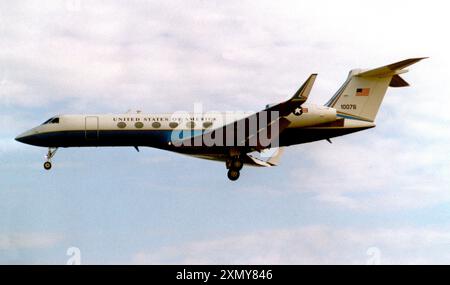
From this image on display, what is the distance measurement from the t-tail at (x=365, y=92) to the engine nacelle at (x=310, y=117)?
144 centimetres

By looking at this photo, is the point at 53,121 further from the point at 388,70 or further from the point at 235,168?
the point at 388,70

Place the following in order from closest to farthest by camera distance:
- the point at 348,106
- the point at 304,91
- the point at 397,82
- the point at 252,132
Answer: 1. the point at 304,91
2. the point at 252,132
3. the point at 348,106
4. the point at 397,82

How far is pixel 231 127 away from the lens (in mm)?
37969

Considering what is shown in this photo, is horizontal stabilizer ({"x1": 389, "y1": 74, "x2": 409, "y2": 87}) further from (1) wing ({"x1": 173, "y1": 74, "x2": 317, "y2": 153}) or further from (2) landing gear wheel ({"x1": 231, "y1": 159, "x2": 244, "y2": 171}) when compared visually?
(2) landing gear wheel ({"x1": 231, "y1": 159, "x2": 244, "y2": 171})

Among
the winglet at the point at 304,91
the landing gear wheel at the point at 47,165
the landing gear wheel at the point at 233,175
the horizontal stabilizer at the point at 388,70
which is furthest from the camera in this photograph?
the landing gear wheel at the point at 47,165

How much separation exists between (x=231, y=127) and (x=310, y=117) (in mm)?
4087

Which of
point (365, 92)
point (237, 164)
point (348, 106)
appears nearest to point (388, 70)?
point (365, 92)

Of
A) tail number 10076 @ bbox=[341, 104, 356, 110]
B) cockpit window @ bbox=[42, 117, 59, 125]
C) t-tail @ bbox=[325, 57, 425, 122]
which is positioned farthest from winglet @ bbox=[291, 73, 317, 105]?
cockpit window @ bbox=[42, 117, 59, 125]

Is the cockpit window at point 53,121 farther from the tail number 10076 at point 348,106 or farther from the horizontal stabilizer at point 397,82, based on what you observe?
the horizontal stabilizer at point 397,82

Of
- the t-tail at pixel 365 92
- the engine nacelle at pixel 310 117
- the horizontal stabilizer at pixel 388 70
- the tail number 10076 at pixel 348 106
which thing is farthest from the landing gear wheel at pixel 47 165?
the horizontal stabilizer at pixel 388 70

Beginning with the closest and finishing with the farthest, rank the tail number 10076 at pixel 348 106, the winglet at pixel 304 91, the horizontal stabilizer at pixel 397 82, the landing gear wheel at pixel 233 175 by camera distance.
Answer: the winglet at pixel 304 91 < the landing gear wheel at pixel 233 175 < the tail number 10076 at pixel 348 106 < the horizontal stabilizer at pixel 397 82

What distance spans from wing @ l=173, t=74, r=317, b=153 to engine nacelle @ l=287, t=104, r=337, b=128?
72 cm

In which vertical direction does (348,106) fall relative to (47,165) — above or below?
above

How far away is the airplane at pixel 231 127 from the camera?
1499 inches
